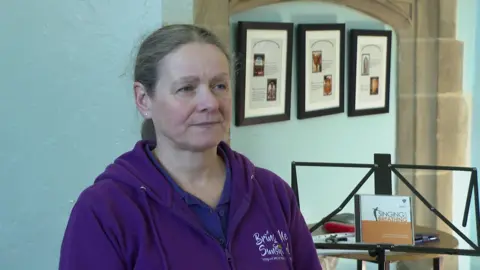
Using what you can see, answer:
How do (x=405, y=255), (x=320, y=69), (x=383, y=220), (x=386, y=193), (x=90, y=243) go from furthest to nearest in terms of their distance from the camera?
1. (x=320, y=69)
2. (x=405, y=255)
3. (x=386, y=193)
4. (x=383, y=220)
5. (x=90, y=243)

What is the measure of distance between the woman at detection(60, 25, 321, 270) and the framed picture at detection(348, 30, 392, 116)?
1985 millimetres

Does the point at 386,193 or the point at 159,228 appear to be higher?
the point at 159,228

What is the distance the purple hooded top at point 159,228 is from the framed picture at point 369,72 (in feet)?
6.45

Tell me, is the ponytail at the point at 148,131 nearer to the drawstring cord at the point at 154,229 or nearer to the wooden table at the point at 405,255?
the drawstring cord at the point at 154,229

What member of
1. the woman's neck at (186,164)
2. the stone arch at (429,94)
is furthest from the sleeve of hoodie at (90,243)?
the stone arch at (429,94)

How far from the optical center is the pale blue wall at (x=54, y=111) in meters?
A: 1.94

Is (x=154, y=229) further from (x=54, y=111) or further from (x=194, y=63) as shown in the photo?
(x=54, y=111)

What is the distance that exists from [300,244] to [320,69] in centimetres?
174

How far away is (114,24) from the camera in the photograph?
191cm

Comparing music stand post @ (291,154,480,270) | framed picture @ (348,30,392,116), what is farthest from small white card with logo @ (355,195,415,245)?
framed picture @ (348,30,392,116)

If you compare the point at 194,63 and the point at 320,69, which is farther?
the point at 320,69

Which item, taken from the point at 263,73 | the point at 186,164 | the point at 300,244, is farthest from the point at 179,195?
the point at 263,73

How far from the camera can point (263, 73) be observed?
2.71 metres

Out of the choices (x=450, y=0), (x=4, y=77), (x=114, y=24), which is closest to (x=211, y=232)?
(x=114, y=24)
